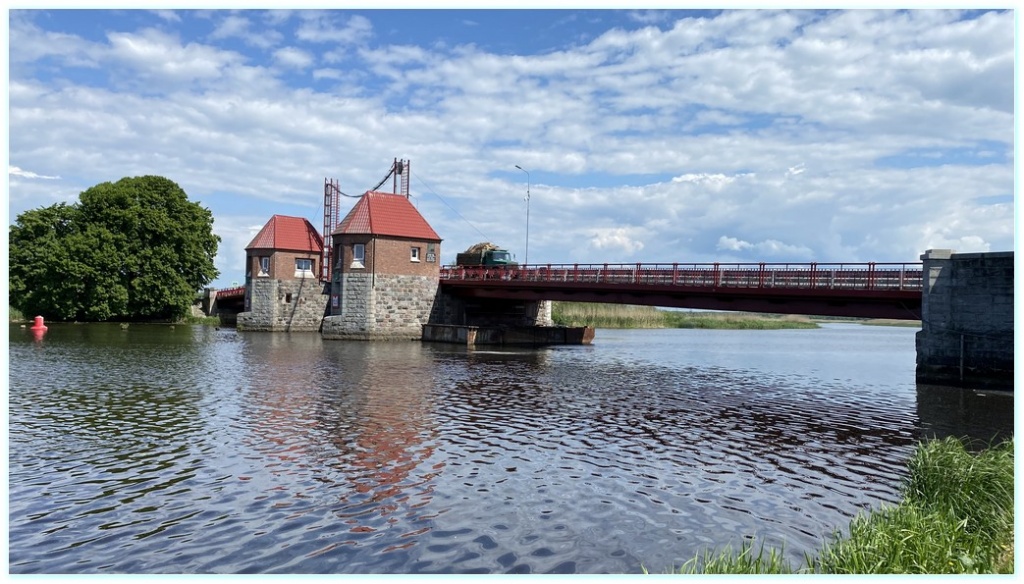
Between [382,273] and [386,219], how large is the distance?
413 centimetres

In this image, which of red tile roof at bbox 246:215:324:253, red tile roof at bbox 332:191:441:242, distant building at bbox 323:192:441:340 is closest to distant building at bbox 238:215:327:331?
red tile roof at bbox 246:215:324:253

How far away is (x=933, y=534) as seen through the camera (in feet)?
30.2

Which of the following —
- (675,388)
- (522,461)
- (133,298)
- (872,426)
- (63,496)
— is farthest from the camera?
(133,298)

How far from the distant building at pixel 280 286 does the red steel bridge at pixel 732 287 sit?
51.7 ft

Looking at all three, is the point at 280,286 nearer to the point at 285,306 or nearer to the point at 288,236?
the point at 285,306

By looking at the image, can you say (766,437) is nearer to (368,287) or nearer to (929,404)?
(929,404)

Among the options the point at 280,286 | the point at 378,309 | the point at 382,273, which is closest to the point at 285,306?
the point at 280,286

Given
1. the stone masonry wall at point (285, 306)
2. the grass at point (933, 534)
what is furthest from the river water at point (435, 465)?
the stone masonry wall at point (285, 306)

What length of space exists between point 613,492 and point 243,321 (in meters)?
56.4

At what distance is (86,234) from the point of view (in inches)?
2630

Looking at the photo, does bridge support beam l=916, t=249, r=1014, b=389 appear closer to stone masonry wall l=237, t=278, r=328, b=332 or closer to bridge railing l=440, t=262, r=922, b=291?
bridge railing l=440, t=262, r=922, b=291

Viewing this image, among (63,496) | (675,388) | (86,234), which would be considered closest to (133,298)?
(86,234)

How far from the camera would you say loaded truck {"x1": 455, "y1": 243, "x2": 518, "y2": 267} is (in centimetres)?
6334

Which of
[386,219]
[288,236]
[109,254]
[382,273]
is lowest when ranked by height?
[382,273]
